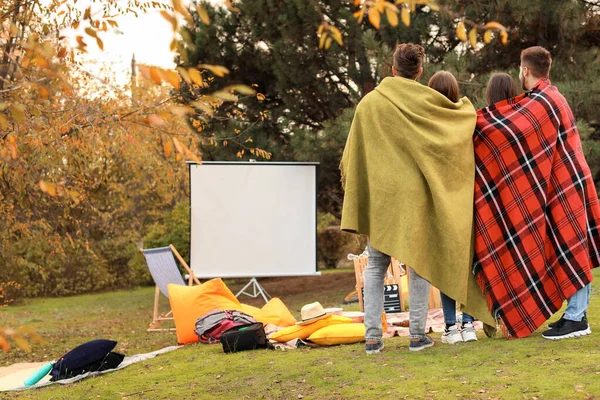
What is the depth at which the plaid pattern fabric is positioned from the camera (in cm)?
417

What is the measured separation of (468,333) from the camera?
4430 mm

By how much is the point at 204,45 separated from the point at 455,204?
891 cm

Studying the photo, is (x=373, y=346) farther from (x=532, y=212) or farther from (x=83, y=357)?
(x=83, y=357)

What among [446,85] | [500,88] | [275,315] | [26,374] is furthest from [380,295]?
[26,374]

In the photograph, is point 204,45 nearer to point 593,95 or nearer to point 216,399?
point 593,95

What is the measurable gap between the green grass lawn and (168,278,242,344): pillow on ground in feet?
2.05

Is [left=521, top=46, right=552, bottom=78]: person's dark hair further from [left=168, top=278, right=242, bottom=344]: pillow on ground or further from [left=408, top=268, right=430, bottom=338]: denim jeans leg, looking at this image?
[left=168, top=278, right=242, bottom=344]: pillow on ground

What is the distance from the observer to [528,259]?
4211mm

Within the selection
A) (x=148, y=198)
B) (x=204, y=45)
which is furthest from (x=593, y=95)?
(x=148, y=198)

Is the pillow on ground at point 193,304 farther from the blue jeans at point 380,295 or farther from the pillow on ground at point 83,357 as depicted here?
the blue jeans at point 380,295

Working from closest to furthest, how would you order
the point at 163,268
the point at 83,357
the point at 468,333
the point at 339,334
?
the point at 468,333 < the point at 339,334 < the point at 83,357 < the point at 163,268

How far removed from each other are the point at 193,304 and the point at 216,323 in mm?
625

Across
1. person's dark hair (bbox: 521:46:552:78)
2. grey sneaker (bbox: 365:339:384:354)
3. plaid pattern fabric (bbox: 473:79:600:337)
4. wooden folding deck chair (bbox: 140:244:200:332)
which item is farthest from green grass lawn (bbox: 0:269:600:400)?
wooden folding deck chair (bbox: 140:244:200:332)

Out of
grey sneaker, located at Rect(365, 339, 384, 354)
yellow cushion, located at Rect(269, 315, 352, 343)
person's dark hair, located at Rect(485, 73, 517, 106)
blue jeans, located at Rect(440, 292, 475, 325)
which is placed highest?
person's dark hair, located at Rect(485, 73, 517, 106)
